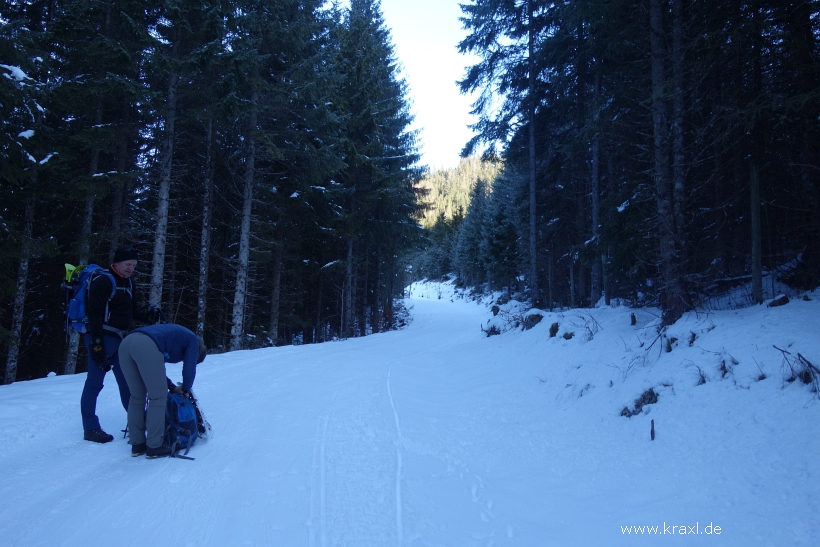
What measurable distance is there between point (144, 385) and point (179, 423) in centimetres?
52

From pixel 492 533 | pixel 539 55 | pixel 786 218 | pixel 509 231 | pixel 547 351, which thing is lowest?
pixel 492 533

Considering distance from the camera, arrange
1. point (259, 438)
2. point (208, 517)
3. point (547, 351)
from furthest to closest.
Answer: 1. point (547, 351)
2. point (259, 438)
3. point (208, 517)

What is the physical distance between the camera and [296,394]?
654 cm

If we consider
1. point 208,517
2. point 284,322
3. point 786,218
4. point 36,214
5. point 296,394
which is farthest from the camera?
point 284,322

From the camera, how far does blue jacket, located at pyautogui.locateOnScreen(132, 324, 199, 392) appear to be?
3.95 metres

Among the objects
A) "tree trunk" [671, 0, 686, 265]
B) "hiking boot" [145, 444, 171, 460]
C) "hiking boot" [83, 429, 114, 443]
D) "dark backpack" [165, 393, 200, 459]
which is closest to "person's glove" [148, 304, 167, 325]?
"dark backpack" [165, 393, 200, 459]

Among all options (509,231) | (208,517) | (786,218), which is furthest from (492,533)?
(509,231)

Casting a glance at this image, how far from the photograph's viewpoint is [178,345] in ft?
13.6

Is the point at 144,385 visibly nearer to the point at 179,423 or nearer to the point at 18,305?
the point at 179,423

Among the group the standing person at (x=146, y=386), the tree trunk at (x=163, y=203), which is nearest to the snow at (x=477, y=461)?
the standing person at (x=146, y=386)

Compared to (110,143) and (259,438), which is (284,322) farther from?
(259,438)

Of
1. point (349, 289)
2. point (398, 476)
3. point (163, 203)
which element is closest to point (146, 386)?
point (398, 476)

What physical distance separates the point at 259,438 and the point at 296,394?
2.09m

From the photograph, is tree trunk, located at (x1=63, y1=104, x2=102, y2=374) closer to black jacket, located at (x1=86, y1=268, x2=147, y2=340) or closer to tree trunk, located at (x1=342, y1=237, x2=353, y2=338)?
black jacket, located at (x1=86, y1=268, x2=147, y2=340)
